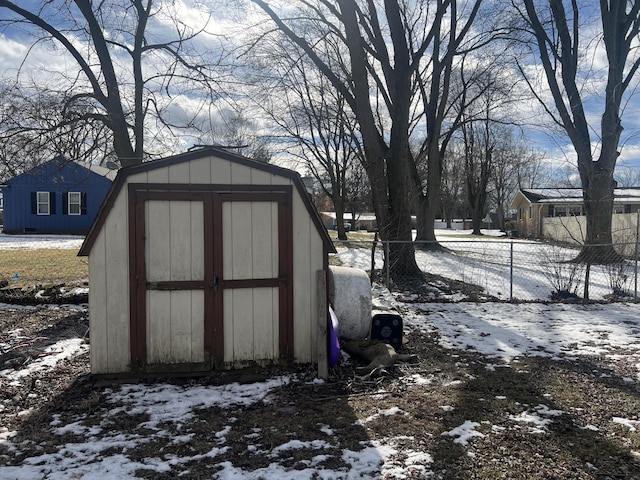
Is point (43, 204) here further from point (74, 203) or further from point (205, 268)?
point (205, 268)

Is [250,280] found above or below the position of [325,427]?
above

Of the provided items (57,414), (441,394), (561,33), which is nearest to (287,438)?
(441,394)

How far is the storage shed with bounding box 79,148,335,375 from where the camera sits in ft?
15.7

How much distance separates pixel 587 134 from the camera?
1501 centimetres

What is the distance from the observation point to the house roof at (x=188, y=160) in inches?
184

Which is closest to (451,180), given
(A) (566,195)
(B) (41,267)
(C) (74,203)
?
(A) (566,195)

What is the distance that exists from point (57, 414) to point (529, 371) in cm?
481

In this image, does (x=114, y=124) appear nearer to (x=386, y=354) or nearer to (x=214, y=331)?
(x=214, y=331)

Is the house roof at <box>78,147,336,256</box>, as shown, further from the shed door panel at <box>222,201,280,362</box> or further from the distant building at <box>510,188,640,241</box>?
the distant building at <box>510,188,640,241</box>

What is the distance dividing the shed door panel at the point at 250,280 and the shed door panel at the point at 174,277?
0.29 m

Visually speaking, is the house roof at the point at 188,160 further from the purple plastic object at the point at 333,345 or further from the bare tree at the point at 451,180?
the bare tree at the point at 451,180

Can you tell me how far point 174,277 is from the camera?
4887mm

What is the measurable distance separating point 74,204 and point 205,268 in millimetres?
27566

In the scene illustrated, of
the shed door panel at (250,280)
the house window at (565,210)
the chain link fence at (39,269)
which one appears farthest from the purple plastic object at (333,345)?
the house window at (565,210)
